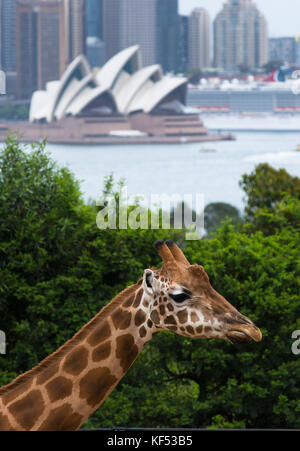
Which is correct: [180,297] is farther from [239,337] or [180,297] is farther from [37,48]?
[37,48]

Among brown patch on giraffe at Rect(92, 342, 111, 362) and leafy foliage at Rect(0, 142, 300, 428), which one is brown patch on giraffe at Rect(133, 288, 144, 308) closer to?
brown patch on giraffe at Rect(92, 342, 111, 362)

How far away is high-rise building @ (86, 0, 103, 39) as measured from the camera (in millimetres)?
53875

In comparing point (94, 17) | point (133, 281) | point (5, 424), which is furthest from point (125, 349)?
point (94, 17)

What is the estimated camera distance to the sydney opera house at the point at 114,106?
43.5 meters

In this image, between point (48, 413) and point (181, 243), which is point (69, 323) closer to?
point (181, 243)

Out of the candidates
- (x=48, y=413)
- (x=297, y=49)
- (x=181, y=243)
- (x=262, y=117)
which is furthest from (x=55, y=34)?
(x=48, y=413)

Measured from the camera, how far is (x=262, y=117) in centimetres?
6806

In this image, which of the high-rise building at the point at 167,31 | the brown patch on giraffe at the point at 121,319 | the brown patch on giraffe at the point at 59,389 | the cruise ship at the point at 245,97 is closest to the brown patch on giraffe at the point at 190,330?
the brown patch on giraffe at the point at 121,319

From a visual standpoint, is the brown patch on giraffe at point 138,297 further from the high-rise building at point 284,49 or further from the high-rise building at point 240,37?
the high-rise building at point 240,37

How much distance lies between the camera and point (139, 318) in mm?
3920

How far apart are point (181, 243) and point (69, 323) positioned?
1829 millimetres

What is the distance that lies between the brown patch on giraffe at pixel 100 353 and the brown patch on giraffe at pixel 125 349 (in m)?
0.05

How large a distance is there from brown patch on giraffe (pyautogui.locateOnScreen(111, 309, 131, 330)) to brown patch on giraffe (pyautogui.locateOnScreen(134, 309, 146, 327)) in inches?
1.4

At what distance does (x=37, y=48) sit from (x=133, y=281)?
44.3 m
